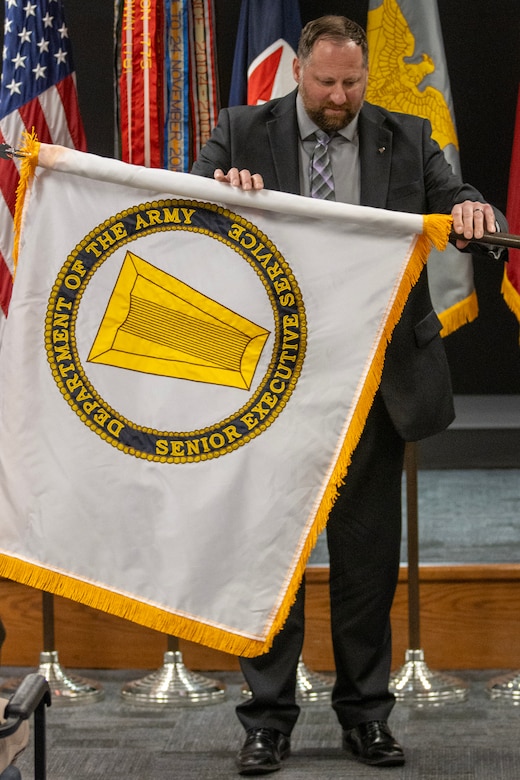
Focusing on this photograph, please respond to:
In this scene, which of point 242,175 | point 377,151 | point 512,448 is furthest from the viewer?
point 512,448

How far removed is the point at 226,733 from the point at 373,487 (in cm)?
73

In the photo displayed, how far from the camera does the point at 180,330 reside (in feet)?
7.88

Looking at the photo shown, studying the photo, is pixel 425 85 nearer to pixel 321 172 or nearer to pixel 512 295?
pixel 512 295

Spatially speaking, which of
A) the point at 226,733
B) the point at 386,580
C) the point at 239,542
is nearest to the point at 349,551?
the point at 386,580

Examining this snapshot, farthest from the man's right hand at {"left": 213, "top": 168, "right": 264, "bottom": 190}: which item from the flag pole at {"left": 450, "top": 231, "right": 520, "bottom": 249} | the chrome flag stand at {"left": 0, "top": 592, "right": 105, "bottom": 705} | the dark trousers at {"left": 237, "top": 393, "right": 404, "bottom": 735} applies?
the chrome flag stand at {"left": 0, "top": 592, "right": 105, "bottom": 705}

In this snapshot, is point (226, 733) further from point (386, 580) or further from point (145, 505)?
point (145, 505)

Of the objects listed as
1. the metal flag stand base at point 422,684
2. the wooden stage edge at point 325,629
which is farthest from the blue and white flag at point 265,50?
the metal flag stand base at point 422,684

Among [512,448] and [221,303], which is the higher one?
[221,303]

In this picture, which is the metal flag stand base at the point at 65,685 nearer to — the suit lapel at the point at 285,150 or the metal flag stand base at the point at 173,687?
the metal flag stand base at the point at 173,687

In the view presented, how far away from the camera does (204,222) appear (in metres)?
2.42

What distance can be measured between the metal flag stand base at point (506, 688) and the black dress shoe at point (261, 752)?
0.71 m

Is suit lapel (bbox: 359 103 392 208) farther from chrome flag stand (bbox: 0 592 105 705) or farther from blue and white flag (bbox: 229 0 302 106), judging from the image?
chrome flag stand (bbox: 0 592 105 705)

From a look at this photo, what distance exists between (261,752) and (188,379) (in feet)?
2.72

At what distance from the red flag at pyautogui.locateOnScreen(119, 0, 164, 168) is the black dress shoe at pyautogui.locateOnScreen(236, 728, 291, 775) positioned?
1.48 meters
